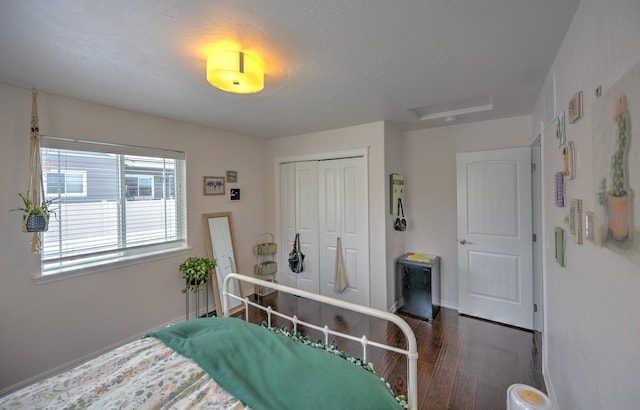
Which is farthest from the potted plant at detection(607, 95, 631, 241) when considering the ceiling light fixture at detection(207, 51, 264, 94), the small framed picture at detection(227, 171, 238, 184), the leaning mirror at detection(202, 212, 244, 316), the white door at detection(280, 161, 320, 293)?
the small framed picture at detection(227, 171, 238, 184)

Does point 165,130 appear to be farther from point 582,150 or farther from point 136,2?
point 582,150

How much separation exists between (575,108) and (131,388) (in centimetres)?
243

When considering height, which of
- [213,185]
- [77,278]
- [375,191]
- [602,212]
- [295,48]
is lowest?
[77,278]

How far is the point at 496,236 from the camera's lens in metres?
2.99

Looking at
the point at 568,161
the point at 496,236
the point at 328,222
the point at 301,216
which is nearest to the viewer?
the point at 568,161

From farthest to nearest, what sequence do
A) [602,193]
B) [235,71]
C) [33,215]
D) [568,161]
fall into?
1. [33,215]
2. [235,71]
3. [568,161]
4. [602,193]

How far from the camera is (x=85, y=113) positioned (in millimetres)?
2383

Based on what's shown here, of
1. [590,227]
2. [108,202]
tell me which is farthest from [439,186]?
[108,202]

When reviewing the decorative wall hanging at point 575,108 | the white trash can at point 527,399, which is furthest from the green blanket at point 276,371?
the decorative wall hanging at point 575,108

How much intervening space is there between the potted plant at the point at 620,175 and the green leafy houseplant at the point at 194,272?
315 centimetres

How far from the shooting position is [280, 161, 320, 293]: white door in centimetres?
380

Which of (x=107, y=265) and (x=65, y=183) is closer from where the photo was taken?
(x=65, y=183)

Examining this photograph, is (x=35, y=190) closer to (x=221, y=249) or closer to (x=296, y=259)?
(x=221, y=249)

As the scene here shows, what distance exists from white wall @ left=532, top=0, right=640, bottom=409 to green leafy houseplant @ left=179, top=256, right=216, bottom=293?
3058 mm
